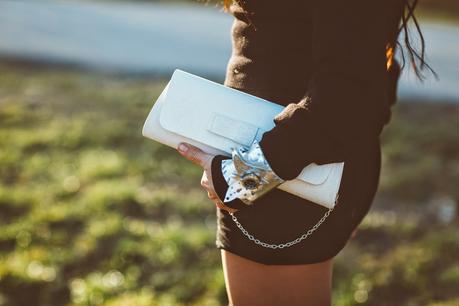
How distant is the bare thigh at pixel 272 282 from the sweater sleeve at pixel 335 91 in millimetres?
287

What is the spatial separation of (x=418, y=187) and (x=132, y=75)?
11.8ft

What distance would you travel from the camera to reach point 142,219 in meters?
3.69

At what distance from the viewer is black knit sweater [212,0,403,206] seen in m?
1.38

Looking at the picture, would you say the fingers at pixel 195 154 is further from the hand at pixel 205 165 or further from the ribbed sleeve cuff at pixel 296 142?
the ribbed sleeve cuff at pixel 296 142

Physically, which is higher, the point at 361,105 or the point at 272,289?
the point at 361,105

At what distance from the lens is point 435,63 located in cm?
699

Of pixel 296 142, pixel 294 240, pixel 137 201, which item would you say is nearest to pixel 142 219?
pixel 137 201

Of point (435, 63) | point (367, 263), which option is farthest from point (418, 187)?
point (435, 63)

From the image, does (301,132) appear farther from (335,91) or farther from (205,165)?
(205,165)

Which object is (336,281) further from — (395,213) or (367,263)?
(395,213)

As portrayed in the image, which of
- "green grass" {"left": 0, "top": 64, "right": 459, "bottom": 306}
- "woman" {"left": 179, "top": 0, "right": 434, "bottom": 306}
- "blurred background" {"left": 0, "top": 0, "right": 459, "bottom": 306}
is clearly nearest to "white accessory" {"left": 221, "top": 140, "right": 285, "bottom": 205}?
"woman" {"left": 179, "top": 0, "right": 434, "bottom": 306}

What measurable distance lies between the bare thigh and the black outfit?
0.12ft

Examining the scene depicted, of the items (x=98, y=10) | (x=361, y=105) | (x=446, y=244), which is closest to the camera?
(x=361, y=105)

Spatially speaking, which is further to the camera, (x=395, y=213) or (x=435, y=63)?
(x=435, y=63)
